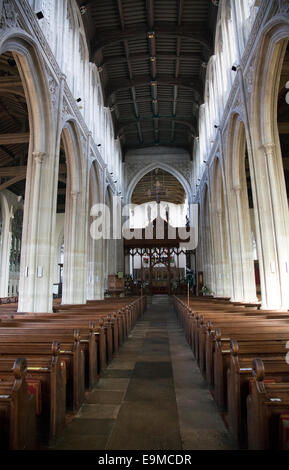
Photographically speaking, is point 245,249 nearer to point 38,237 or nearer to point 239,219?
point 239,219

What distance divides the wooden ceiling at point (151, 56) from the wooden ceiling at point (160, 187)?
818cm

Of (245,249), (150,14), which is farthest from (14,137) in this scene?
(245,249)

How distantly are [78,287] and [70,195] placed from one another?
11.9 ft

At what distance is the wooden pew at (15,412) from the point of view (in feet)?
5.95

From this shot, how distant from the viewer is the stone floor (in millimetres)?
2360

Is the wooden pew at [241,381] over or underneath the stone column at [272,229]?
underneath

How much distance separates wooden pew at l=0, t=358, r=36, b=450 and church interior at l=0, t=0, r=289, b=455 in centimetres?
1

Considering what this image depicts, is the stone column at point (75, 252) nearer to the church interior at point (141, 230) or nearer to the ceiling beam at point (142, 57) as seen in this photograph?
the church interior at point (141, 230)

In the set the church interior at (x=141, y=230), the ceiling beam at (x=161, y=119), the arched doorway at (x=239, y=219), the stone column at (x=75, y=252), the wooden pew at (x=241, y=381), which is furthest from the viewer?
the ceiling beam at (x=161, y=119)

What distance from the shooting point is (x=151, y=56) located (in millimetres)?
14688

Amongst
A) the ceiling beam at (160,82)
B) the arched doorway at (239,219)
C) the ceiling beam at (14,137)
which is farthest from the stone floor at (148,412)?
the ceiling beam at (160,82)

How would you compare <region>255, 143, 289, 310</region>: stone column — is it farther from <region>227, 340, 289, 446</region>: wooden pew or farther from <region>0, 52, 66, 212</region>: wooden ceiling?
<region>0, 52, 66, 212</region>: wooden ceiling

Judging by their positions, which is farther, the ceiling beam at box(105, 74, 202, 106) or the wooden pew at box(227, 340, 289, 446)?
the ceiling beam at box(105, 74, 202, 106)

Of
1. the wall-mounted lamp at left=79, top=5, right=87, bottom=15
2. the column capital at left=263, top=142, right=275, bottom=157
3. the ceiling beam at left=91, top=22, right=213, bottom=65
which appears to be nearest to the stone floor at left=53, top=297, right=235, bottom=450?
the column capital at left=263, top=142, right=275, bottom=157
